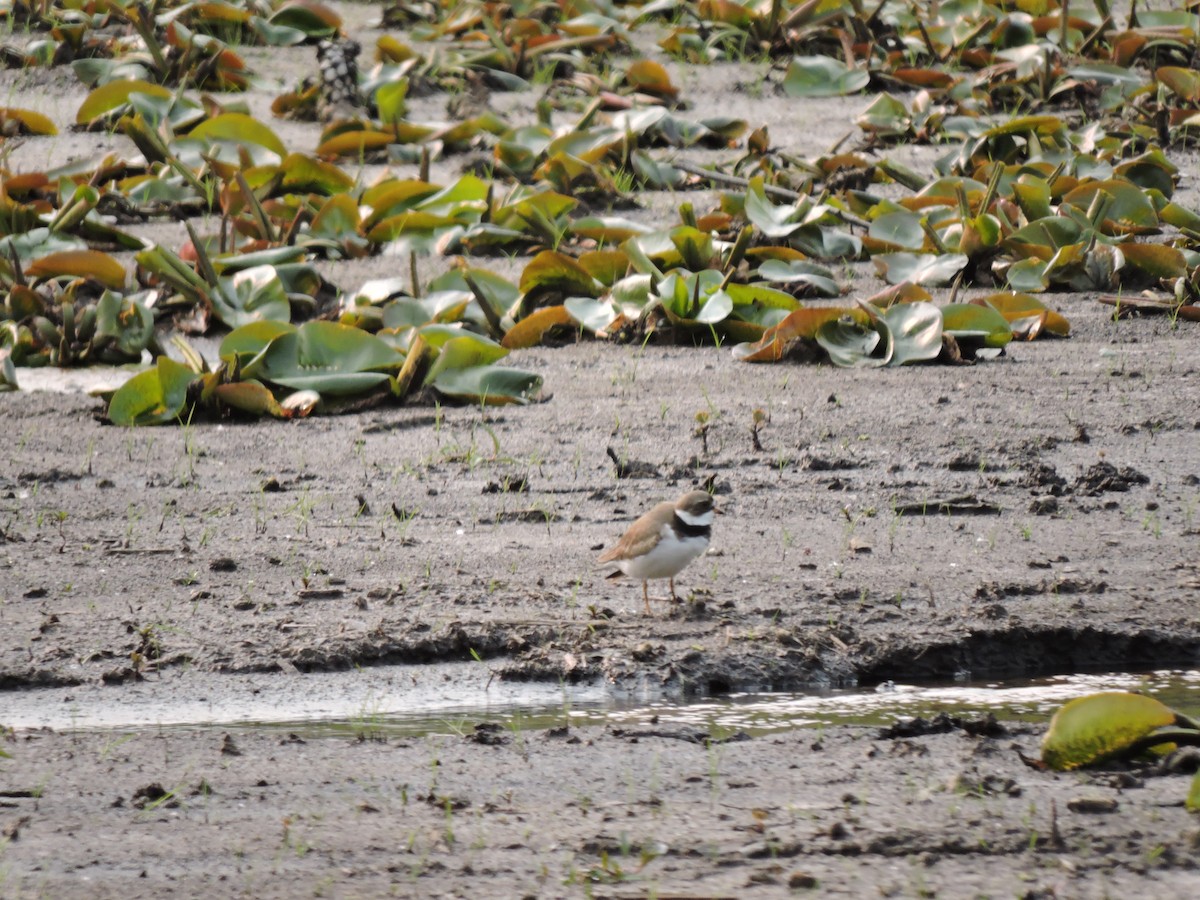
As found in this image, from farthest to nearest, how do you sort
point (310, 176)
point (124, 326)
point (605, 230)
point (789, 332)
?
point (310, 176) → point (605, 230) → point (124, 326) → point (789, 332)

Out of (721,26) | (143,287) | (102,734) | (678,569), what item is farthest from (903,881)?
(721,26)

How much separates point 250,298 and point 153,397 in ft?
3.47

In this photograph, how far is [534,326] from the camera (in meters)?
6.51

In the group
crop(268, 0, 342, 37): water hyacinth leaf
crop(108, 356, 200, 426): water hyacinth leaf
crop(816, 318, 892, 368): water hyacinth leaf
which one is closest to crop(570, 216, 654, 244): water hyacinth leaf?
crop(816, 318, 892, 368): water hyacinth leaf

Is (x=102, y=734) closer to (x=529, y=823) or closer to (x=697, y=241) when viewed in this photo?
(x=529, y=823)

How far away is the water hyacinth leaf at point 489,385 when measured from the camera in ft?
19.1

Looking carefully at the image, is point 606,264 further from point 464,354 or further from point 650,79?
point 650,79

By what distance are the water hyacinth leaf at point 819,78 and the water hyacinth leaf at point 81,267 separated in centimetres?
491

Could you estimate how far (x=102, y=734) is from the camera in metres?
3.35

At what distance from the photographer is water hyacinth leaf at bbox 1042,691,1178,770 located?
2938 millimetres

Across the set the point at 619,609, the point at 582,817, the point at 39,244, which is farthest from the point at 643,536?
the point at 39,244

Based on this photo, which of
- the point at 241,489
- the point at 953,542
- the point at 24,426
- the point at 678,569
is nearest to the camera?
the point at 678,569

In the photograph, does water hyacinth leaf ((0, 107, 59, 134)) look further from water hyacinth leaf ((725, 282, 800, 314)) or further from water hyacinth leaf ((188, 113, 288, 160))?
water hyacinth leaf ((725, 282, 800, 314))

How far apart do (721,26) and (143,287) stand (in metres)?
5.26
